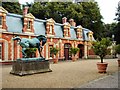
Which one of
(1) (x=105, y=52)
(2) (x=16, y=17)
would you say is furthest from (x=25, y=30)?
(1) (x=105, y=52)

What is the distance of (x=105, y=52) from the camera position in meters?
13.0

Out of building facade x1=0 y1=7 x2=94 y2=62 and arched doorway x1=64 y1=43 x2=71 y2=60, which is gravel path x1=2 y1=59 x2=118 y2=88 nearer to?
building facade x1=0 y1=7 x2=94 y2=62

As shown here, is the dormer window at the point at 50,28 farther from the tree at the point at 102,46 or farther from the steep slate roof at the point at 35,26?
the tree at the point at 102,46

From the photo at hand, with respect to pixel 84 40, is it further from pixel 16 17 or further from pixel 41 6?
pixel 16 17

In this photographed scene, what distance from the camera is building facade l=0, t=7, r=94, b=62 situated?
19.9 m

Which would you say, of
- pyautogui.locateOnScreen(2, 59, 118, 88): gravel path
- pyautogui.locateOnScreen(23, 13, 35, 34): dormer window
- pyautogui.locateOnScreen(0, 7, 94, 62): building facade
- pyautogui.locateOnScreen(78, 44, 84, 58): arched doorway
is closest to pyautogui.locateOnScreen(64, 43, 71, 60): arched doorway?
pyautogui.locateOnScreen(0, 7, 94, 62): building facade

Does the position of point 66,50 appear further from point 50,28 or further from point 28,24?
point 28,24

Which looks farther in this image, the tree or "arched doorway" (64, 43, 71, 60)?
"arched doorway" (64, 43, 71, 60)

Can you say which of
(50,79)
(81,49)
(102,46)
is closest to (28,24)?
(102,46)

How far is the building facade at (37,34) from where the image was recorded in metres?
19.9

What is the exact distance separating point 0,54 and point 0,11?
4.14 metres

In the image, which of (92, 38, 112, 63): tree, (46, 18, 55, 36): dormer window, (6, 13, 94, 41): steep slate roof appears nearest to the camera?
(92, 38, 112, 63): tree

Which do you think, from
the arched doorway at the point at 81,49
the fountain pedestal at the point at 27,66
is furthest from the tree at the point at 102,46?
the arched doorway at the point at 81,49

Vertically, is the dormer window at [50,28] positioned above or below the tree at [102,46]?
above
